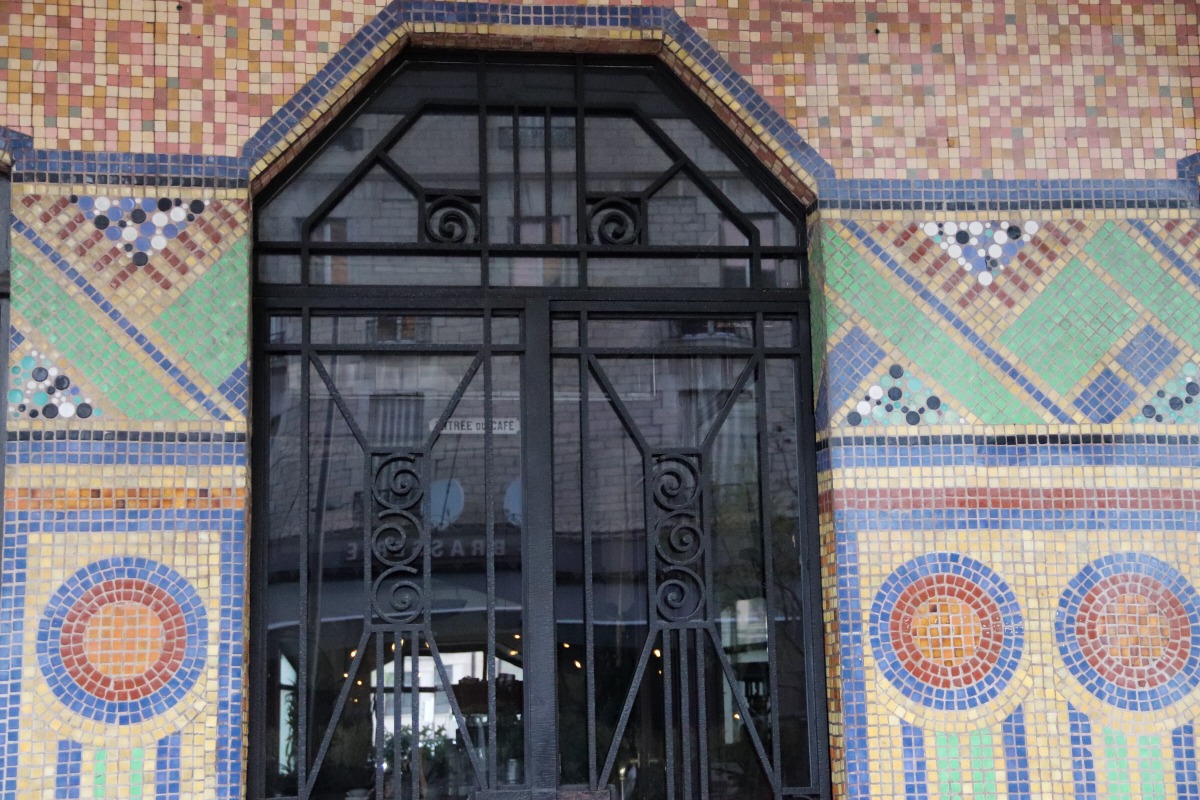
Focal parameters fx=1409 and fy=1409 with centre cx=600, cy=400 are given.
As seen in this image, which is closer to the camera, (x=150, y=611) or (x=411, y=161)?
(x=150, y=611)

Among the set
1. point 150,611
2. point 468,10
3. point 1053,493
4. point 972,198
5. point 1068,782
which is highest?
point 468,10

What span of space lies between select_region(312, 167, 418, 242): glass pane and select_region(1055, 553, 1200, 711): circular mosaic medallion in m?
2.89

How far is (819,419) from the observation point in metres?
5.43

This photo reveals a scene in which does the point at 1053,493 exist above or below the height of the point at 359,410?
below

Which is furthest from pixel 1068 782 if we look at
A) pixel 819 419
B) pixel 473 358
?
pixel 473 358

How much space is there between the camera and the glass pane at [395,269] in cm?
544

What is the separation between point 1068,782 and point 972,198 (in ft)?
7.29

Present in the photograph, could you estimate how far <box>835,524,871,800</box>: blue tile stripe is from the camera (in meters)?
5.09

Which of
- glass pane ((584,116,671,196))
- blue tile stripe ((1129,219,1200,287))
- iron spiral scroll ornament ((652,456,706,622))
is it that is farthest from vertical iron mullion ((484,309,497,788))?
blue tile stripe ((1129,219,1200,287))

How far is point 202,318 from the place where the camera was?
5.12m

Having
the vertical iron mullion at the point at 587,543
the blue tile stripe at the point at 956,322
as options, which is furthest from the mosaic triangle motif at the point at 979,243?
the vertical iron mullion at the point at 587,543

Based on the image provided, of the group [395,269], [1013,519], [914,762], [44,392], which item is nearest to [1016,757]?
[914,762]

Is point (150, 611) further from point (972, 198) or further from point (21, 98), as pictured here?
point (972, 198)

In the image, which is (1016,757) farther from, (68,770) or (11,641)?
(11,641)
